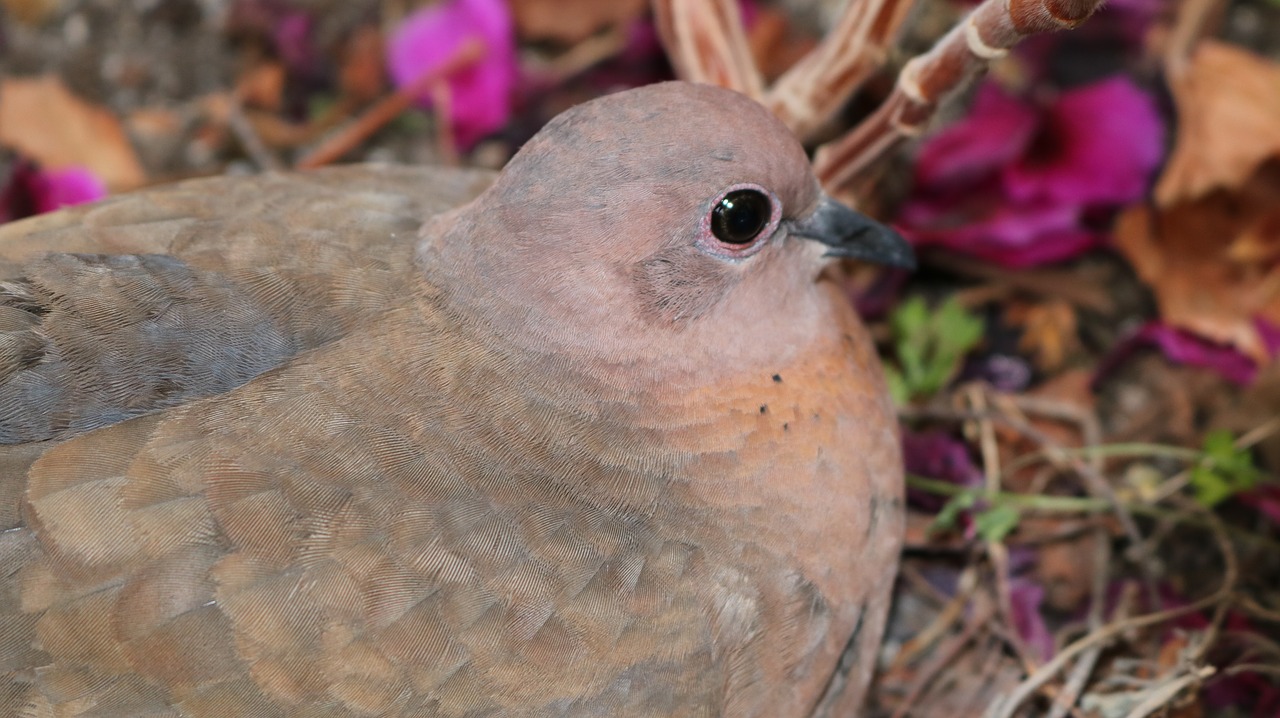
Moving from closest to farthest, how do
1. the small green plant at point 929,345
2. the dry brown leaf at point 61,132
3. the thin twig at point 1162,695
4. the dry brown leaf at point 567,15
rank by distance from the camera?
the thin twig at point 1162,695
the small green plant at point 929,345
the dry brown leaf at point 61,132
the dry brown leaf at point 567,15

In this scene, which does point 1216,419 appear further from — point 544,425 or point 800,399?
point 544,425

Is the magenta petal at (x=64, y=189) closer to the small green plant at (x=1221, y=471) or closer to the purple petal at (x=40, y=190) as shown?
the purple petal at (x=40, y=190)

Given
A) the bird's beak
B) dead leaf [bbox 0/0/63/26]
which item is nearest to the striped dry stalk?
the bird's beak

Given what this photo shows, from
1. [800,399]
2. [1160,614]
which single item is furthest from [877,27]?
[1160,614]

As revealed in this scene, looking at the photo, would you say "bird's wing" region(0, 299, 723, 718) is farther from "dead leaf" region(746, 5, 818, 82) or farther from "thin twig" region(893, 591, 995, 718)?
"dead leaf" region(746, 5, 818, 82)

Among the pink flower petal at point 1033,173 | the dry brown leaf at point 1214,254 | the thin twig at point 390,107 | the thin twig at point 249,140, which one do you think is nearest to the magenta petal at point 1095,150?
the pink flower petal at point 1033,173
